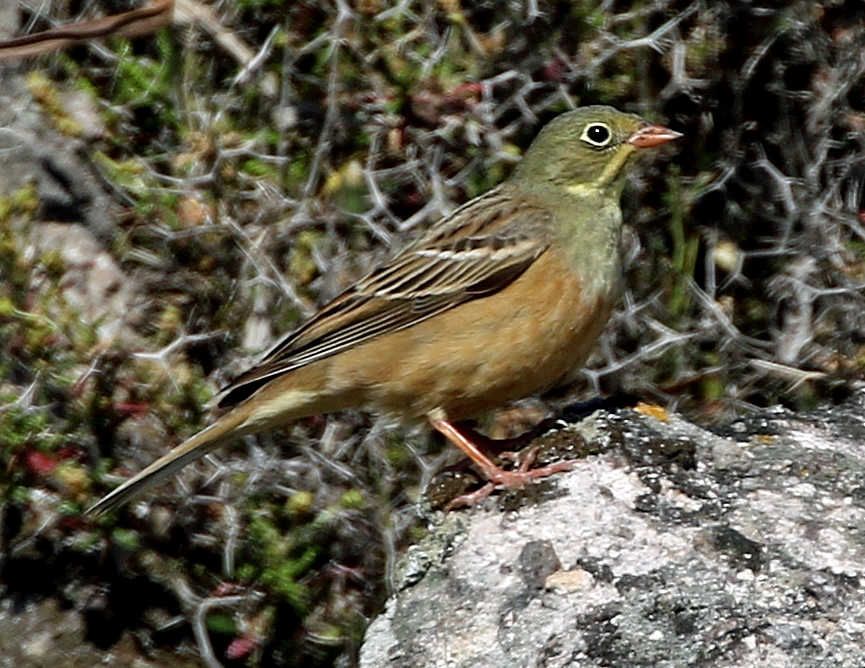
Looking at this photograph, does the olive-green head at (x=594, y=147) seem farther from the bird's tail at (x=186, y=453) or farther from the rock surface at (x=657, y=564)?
the bird's tail at (x=186, y=453)

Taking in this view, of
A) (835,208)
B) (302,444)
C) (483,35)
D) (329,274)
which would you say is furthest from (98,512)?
(835,208)

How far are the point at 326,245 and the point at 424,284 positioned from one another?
0.77m

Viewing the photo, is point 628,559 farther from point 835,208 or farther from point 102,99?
point 102,99

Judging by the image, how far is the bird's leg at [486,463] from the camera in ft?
13.0

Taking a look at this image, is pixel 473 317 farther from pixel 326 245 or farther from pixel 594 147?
pixel 326 245

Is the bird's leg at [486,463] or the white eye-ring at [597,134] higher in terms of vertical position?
the white eye-ring at [597,134]

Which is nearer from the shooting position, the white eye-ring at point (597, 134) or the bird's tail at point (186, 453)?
the bird's tail at point (186, 453)

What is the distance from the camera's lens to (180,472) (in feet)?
17.0

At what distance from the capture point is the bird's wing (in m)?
4.77

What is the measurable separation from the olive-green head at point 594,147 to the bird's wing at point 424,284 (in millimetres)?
182

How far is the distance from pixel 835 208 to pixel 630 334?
3.13 feet

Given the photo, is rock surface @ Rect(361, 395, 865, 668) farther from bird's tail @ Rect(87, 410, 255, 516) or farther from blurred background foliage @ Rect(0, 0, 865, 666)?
blurred background foliage @ Rect(0, 0, 865, 666)

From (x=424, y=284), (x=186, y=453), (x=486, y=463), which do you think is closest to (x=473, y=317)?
(x=424, y=284)

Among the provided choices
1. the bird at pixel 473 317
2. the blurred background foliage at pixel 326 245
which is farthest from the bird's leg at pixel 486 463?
the blurred background foliage at pixel 326 245
